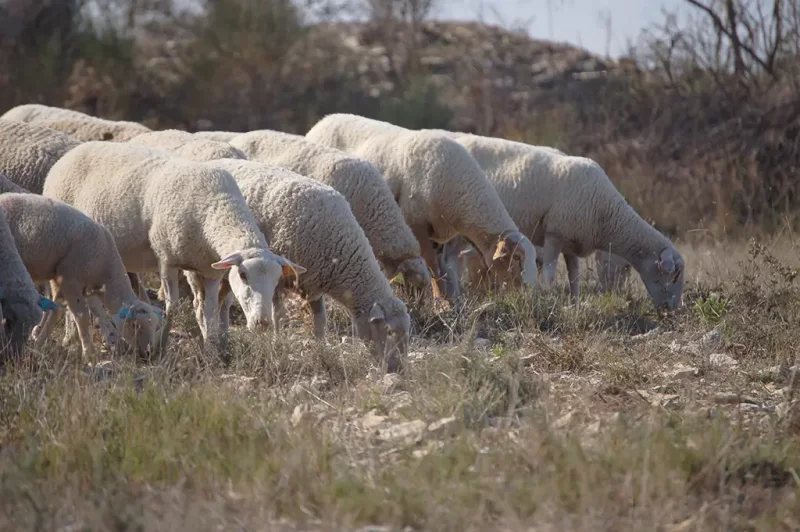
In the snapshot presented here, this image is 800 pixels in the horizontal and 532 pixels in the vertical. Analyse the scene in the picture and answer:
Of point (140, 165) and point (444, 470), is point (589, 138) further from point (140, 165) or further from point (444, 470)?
point (444, 470)

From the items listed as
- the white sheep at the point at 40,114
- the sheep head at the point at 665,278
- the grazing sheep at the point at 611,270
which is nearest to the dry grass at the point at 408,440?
the sheep head at the point at 665,278

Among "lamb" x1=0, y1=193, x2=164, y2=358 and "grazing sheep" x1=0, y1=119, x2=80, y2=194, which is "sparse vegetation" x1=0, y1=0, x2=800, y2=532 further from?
"grazing sheep" x1=0, y1=119, x2=80, y2=194

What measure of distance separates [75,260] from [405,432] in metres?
3.14

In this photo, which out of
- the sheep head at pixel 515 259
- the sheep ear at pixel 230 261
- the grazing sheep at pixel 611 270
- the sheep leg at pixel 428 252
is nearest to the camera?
the sheep ear at pixel 230 261

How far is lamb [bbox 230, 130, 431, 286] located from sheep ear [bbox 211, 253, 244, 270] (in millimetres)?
2275

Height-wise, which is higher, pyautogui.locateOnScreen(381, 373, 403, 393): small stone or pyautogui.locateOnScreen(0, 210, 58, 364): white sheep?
pyautogui.locateOnScreen(0, 210, 58, 364): white sheep

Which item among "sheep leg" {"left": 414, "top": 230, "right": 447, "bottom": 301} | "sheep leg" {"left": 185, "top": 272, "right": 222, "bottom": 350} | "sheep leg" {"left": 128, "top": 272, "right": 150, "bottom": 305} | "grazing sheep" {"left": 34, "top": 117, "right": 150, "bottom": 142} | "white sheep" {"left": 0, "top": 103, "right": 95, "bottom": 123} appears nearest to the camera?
"sheep leg" {"left": 185, "top": 272, "right": 222, "bottom": 350}

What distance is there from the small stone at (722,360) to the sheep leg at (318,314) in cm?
286

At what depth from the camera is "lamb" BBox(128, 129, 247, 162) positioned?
9203 millimetres

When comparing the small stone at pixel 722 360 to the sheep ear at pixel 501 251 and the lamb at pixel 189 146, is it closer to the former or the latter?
the sheep ear at pixel 501 251

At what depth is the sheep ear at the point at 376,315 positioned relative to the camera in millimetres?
7695

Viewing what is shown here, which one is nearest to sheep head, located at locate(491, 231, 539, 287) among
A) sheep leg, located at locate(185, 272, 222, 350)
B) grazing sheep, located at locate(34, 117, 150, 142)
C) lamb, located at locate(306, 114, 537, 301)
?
lamb, located at locate(306, 114, 537, 301)

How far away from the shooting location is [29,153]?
9289 mm

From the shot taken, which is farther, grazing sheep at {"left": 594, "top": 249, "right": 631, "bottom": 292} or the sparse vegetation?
grazing sheep at {"left": 594, "top": 249, "right": 631, "bottom": 292}
